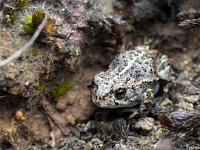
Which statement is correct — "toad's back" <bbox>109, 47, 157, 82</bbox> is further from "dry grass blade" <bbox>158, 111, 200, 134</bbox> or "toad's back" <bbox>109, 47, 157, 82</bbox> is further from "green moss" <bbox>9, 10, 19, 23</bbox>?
"green moss" <bbox>9, 10, 19, 23</bbox>

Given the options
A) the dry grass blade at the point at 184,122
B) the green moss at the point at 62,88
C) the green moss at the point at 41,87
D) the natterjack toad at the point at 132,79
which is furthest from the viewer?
the green moss at the point at 62,88

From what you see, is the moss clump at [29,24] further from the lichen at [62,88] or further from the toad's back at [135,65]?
the toad's back at [135,65]

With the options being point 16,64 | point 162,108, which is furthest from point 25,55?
point 162,108

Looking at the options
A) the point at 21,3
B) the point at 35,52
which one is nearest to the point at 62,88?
the point at 35,52

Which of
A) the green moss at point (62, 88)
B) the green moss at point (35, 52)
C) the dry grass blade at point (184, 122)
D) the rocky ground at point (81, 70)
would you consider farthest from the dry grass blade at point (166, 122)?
the green moss at point (35, 52)

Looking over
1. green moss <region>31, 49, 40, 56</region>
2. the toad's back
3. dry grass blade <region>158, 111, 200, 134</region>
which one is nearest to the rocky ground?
green moss <region>31, 49, 40, 56</region>

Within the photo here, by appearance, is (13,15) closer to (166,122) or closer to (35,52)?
(35,52)
